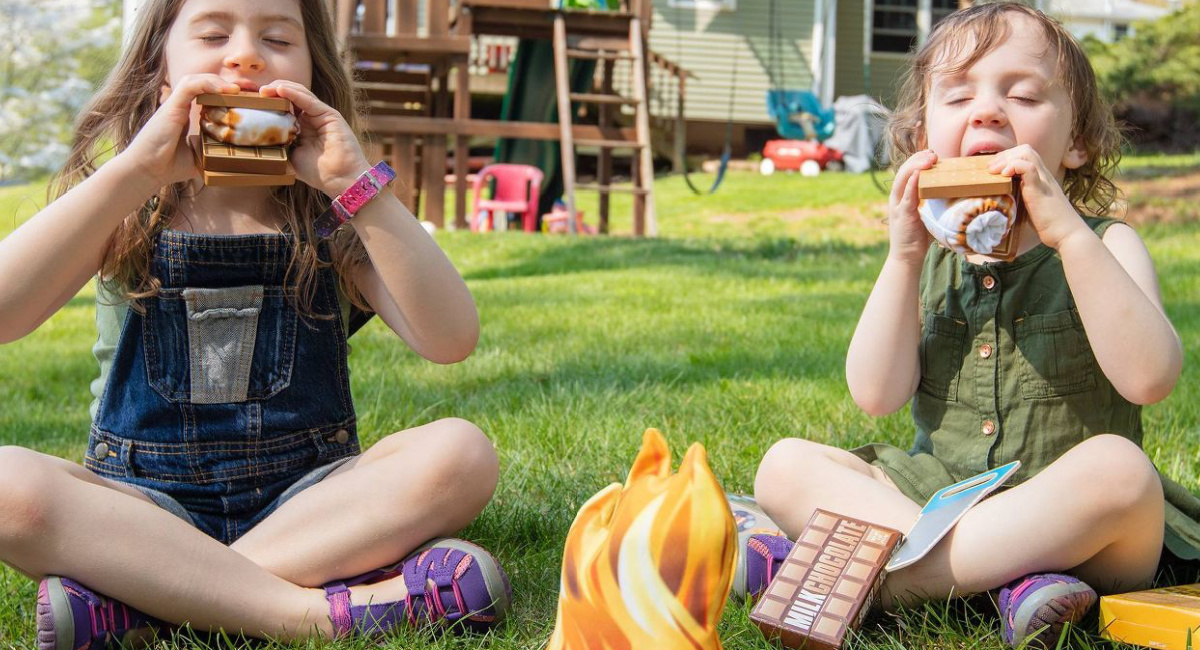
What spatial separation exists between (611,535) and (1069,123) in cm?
131

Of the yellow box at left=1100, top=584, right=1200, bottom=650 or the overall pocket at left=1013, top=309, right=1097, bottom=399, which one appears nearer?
the yellow box at left=1100, top=584, right=1200, bottom=650

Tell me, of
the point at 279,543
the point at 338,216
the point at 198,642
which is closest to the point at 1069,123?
the point at 338,216

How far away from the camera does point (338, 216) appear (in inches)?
81.5

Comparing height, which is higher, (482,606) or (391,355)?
Result: (482,606)

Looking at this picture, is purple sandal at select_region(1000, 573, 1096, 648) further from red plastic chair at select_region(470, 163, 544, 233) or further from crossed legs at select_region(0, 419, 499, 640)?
red plastic chair at select_region(470, 163, 544, 233)

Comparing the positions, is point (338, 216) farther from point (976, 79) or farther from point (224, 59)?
point (976, 79)

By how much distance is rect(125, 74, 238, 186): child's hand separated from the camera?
77.2 inches

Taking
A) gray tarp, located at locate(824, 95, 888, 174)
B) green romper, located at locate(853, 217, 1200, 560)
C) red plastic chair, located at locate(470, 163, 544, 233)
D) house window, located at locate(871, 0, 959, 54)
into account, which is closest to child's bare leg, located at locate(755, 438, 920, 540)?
green romper, located at locate(853, 217, 1200, 560)

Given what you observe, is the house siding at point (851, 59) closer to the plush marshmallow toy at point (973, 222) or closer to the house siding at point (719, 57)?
the house siding at point (719, 57)

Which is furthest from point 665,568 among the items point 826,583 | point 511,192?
point 511,192

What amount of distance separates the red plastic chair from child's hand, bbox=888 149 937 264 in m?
8.74

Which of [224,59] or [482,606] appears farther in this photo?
[224,59]

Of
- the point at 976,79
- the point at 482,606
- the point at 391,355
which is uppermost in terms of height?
the point at 976,79

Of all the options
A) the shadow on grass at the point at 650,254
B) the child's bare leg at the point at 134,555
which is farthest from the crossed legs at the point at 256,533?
the shadow on grass at the point at 650,254
